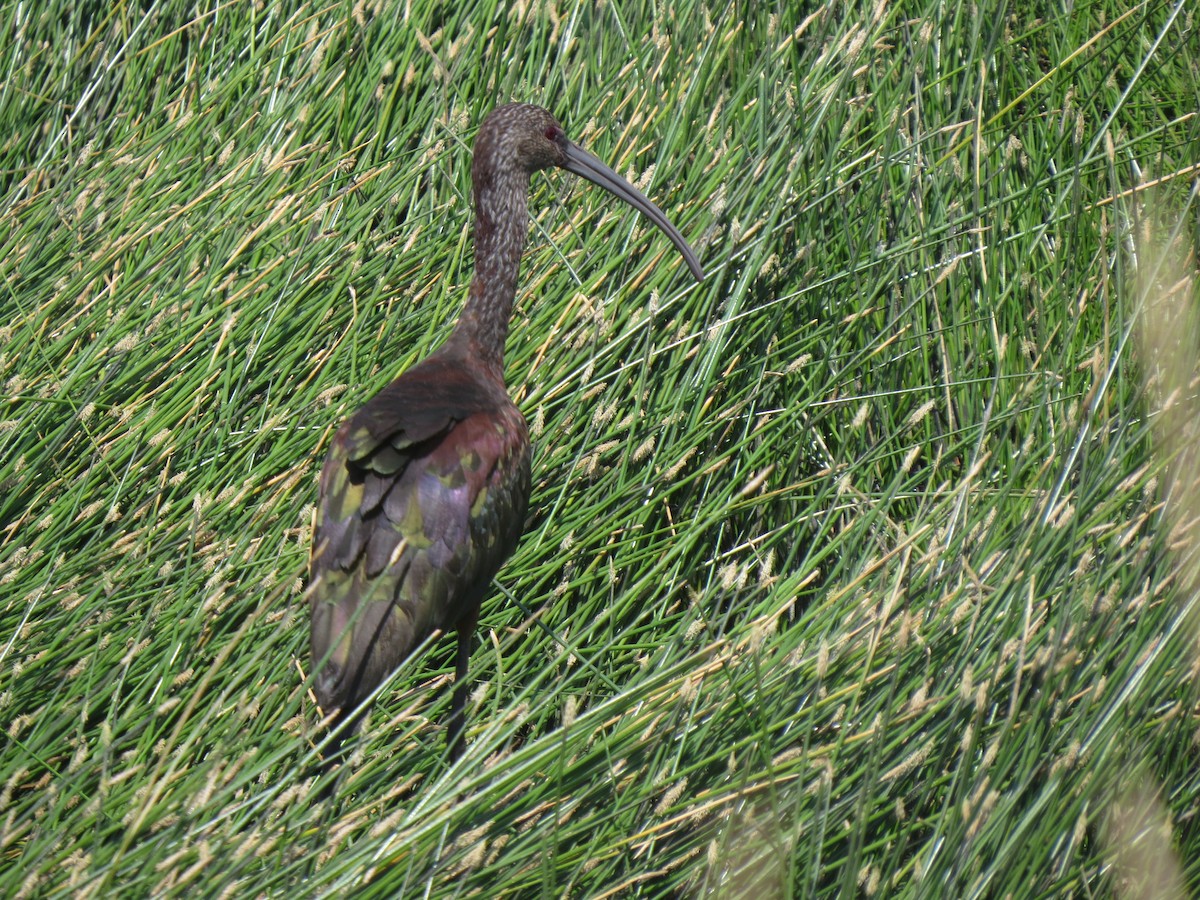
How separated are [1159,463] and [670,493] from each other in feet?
3.93

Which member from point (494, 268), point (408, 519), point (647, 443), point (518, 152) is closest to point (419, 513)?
point (408, 519)

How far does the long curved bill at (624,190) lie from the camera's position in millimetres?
3199

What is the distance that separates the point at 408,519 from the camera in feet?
8.98

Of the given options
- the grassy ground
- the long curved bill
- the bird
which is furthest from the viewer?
the long curved bill

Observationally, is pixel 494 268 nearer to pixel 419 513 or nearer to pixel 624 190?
pixel 624 190

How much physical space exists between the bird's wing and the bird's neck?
0.24 meters

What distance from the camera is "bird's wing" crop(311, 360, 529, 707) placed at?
2.58 meters

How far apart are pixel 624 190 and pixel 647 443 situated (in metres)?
0.75

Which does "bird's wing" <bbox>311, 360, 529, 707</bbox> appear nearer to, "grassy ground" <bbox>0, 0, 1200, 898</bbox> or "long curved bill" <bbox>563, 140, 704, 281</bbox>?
"grassy ground" <bbox>0, 0, 1200, 898</bbox>

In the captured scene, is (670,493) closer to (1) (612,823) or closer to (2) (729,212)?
(2) (729,212)

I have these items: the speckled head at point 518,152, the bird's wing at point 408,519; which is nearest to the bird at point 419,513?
the bird's wing at point 408,519

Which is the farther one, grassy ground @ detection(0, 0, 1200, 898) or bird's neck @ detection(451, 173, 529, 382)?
bird's neck @ detection(451, 173, 529, 382)

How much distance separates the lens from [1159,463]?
2.39m

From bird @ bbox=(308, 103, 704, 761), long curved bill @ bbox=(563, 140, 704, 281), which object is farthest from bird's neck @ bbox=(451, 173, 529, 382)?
long curved bill @ bbox=(563, 140, 704, 281)
